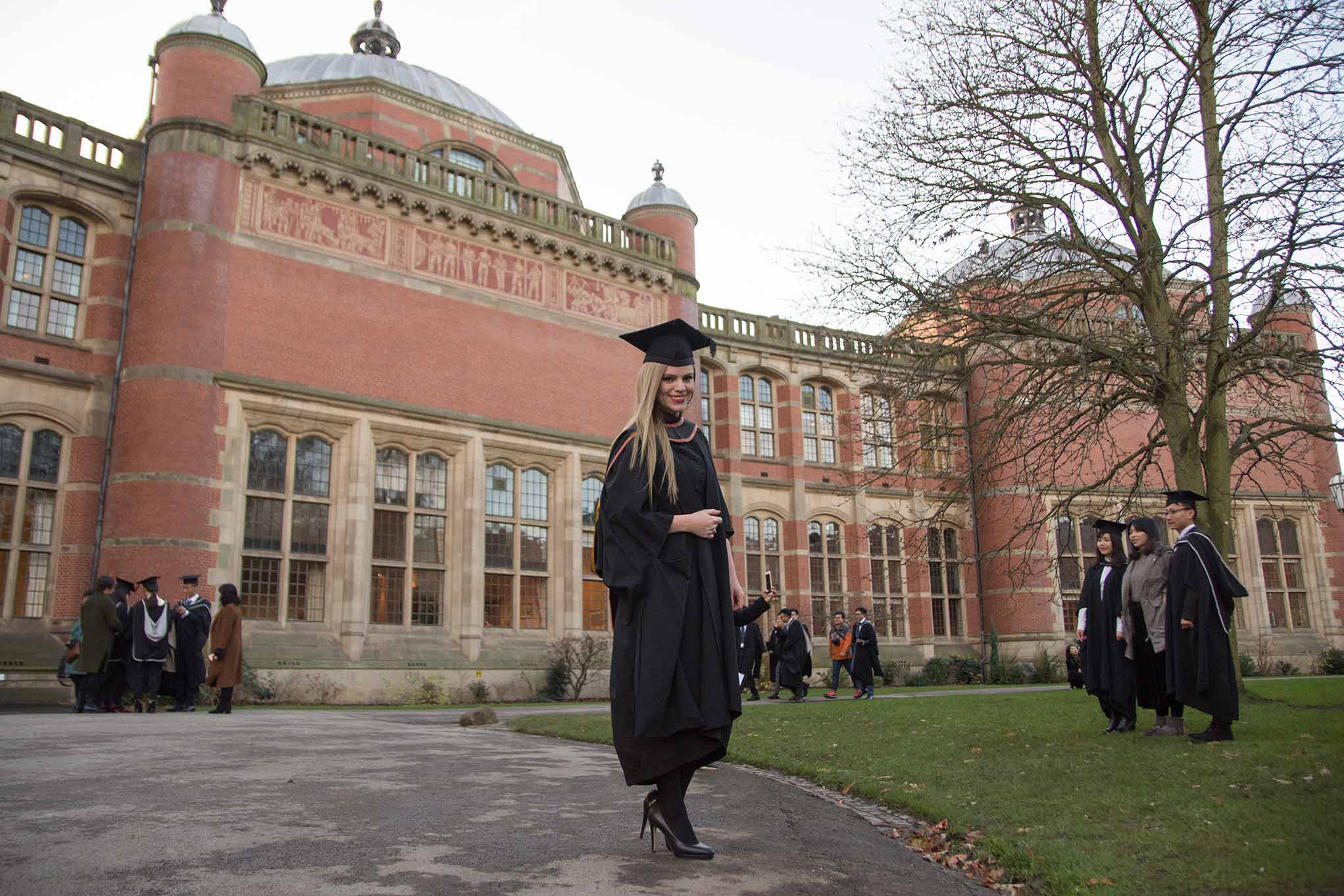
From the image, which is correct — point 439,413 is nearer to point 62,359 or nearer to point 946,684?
point 62,359

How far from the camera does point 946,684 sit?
1053 inches

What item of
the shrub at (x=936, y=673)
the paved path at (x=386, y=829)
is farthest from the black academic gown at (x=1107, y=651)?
the shrub at (x=936, y=673)

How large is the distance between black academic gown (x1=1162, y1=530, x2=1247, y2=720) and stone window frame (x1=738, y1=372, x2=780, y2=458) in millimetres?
20277

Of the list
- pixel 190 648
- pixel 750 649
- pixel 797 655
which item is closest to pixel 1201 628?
pixel 750 649

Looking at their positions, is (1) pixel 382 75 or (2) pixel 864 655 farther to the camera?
(1) pixel 382 75

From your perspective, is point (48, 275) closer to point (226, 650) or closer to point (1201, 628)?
point (226, 650)

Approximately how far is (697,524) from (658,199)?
22600 mm

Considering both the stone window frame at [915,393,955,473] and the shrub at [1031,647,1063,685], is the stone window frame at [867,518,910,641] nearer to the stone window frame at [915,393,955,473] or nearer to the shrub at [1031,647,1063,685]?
the shrub at [1031,647,1063,685]

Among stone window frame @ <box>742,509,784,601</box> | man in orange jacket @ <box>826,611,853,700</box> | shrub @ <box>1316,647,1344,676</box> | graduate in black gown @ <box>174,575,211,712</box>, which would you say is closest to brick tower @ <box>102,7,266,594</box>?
graduate in black gown @ <box>174,575,211,712</box>

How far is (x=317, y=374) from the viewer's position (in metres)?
18.5

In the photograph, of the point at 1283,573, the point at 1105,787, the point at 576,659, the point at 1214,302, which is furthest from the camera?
the point at 1283,573

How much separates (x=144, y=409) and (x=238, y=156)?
529 cm

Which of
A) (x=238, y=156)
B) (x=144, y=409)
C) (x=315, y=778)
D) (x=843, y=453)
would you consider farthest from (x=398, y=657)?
Answer: (x=843, y=453)

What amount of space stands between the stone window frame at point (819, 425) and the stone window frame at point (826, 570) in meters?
1.90
